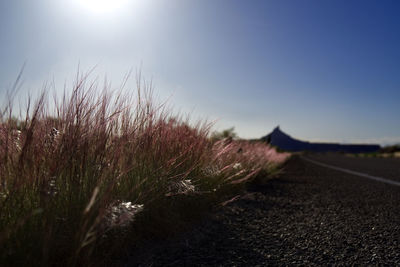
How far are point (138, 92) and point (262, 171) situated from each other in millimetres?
3824

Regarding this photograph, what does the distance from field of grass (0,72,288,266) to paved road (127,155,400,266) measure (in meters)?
0.25

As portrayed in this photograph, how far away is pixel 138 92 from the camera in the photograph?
91.8 inches

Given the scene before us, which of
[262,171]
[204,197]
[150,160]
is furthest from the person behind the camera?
[262,171]

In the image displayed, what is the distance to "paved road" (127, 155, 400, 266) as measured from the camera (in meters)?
1.70

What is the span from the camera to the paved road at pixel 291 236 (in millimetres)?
1701

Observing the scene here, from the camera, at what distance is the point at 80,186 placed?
154 centimetres

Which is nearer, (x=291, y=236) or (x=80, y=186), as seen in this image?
(x=80, y=186)

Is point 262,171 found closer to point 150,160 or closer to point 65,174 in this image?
point 150,160

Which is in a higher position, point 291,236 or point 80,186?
point 80,186

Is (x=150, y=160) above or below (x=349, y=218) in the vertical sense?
above

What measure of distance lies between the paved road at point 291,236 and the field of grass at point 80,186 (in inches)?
10.0

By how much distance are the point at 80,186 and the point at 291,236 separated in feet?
5.12

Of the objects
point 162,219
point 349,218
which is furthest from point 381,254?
point 162,219

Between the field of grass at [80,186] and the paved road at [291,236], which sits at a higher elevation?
the field of grass at [80,186]
